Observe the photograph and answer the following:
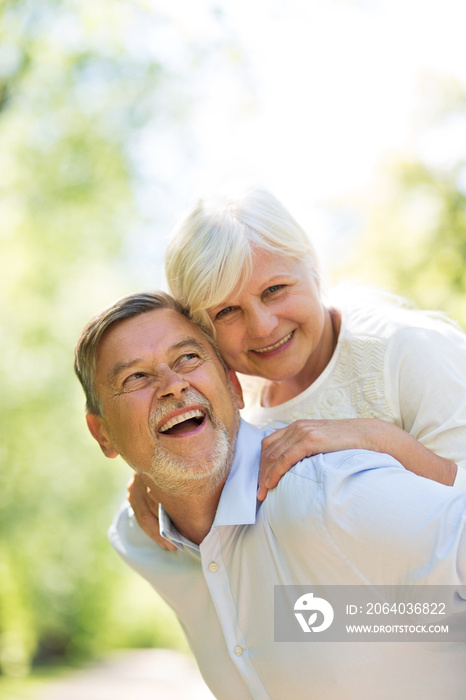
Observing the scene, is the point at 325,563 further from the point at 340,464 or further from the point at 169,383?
the point at 169,383

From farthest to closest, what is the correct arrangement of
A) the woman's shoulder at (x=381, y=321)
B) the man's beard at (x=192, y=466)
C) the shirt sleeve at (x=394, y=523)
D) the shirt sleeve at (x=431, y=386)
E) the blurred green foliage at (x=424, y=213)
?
the blurred green foliage at (x=424, y=213)
the woman's shoulder at (x=381, y=321)
the shirt sleeve at (x=431, y=386)
the man's beard at (x=192, y=466)
the shirt sleeve at (x=394, y=523)

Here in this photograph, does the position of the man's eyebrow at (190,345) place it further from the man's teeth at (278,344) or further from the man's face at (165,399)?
the man's teeth at (278,344)

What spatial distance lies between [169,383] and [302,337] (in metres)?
0.76

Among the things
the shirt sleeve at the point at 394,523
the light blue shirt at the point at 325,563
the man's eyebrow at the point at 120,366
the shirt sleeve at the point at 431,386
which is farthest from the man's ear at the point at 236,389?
the shirt sleeve at the point at 394,523

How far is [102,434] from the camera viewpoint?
318 centimetres

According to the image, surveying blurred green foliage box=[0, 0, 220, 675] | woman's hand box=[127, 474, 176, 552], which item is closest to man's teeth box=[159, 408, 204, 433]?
woman's hand box=[127, 474, 176, 552]

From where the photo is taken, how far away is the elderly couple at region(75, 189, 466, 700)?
7.61ft

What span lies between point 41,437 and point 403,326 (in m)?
12.0

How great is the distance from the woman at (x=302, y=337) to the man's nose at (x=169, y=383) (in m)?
0.38

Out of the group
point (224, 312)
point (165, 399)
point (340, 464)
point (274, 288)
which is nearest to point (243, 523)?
point (340, 464)

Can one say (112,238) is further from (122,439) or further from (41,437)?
(122,439)

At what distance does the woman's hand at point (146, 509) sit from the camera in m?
3.13


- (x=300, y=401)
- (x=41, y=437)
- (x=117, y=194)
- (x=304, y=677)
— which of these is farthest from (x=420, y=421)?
(x=41, y=437)

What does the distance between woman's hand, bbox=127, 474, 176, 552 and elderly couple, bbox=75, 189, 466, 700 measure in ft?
0.04
